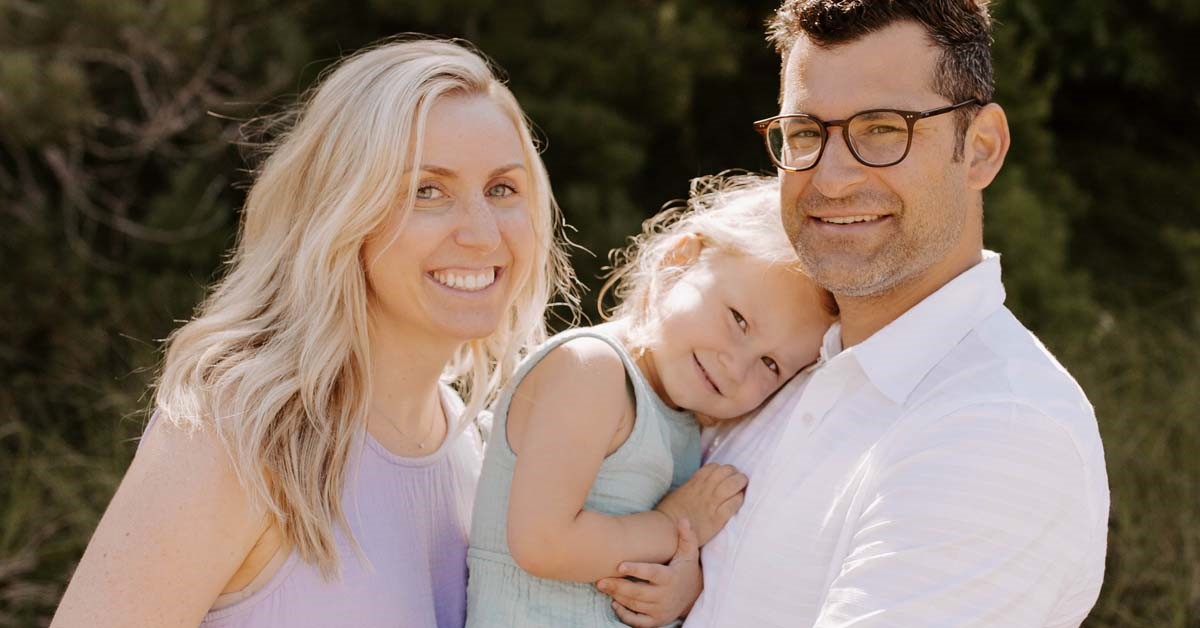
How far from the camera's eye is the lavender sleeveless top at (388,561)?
219 centimetres

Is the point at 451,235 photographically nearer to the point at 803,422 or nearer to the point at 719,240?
the point at 719,240

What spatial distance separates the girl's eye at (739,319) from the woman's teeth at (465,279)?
20.4 inches

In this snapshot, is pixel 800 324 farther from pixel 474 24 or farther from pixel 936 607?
pixel 474 24

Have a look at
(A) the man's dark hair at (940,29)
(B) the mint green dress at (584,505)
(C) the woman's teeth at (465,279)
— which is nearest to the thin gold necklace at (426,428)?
(B) the mint green dress at (584,505)

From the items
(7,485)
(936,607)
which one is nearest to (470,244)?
(936,607)

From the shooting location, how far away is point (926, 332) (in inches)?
87.5

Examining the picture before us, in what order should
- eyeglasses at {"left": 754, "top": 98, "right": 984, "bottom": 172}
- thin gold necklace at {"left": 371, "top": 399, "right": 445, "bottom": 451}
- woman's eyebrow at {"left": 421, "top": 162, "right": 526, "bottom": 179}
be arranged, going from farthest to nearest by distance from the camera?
1. thin gold necklace at {"left": 371, "top": 399, "right": 445, "bottom": 451}
2. woman's eyebrow at {"left": 421, "top": 162, "right": 526, "bottom": 179}
3. eyeglasses at {"left": 754, "top": 98, "right": 984, "bottom": 172}

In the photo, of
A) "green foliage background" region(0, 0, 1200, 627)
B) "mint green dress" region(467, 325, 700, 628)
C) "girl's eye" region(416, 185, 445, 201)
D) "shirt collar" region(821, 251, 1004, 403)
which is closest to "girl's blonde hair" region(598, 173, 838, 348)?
"mint green dress" region(467, 325, 700, 628)

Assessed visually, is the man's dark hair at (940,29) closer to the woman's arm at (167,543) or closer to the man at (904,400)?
the man at (904,400)

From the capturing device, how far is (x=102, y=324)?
5.83 metres

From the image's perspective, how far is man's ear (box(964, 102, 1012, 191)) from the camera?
234 cm

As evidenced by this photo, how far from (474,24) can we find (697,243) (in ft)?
9.89

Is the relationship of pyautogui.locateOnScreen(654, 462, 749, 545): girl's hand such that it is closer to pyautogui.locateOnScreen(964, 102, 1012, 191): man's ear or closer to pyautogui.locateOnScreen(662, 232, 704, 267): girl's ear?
pyautogui.locateOnScreen(662, 232, 704, 267): girl's ear

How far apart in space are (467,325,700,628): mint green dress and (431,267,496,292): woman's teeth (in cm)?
18
